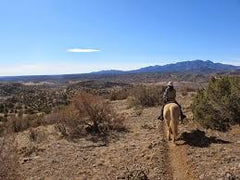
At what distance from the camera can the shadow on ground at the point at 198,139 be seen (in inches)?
478

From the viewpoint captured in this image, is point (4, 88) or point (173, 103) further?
point (4, 88)

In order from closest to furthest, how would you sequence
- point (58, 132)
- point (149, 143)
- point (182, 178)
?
point (182, 178) < point (149, 143) < point (58, 132)

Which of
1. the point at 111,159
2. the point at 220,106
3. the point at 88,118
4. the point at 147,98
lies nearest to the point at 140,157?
the point at 111,159

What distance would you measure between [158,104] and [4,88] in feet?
282

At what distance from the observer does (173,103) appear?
42.8ft

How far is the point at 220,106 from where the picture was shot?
14625 millimetres

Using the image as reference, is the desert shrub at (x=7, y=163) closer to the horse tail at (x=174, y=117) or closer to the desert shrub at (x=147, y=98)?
the horse tail at (x=174, y=117)

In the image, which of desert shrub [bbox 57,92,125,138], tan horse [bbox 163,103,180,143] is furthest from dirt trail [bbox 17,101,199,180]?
desert shrub [bbox 57,92,125,138]

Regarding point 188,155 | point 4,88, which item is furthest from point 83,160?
point 4,88

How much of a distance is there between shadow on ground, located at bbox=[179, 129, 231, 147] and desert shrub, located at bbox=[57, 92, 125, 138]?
3.61 meters

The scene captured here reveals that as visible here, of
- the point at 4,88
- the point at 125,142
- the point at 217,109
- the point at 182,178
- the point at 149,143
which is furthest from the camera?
the point at 4,88

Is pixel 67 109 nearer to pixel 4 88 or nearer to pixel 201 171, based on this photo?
pixel 201 171

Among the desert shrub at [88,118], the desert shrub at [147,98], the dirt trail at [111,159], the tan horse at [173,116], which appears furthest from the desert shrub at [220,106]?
the desert shrub at [147,98]

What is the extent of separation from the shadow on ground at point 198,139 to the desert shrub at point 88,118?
11.8 ft
